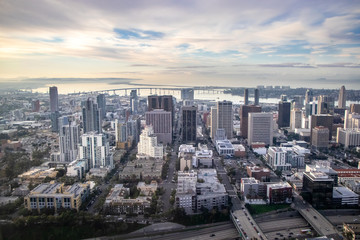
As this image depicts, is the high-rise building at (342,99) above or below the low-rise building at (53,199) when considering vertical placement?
above

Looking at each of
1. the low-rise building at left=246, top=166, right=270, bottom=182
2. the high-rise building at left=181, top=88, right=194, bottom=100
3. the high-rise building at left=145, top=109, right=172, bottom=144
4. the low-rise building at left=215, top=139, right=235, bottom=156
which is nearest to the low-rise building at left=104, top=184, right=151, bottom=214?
the low-rise building at left=246, top=166, right=270, bottom=182

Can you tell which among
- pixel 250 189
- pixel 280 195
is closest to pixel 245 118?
pixel 250 189

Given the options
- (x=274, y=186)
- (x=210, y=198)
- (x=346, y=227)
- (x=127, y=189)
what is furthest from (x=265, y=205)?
(x=127, y=189)

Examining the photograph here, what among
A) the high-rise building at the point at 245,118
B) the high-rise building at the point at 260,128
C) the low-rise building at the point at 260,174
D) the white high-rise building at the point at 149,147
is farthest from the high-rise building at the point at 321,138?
the white high-rise building at the point at 149,147

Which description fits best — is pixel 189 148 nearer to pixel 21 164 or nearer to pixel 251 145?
pixel 251 145

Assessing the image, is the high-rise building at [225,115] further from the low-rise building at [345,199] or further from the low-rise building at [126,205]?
the low-rise building at [126,205]

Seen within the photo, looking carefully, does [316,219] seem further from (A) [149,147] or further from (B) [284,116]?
(B) [284,116]

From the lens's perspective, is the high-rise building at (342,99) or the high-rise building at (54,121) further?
the high-rise building at (342,99)
